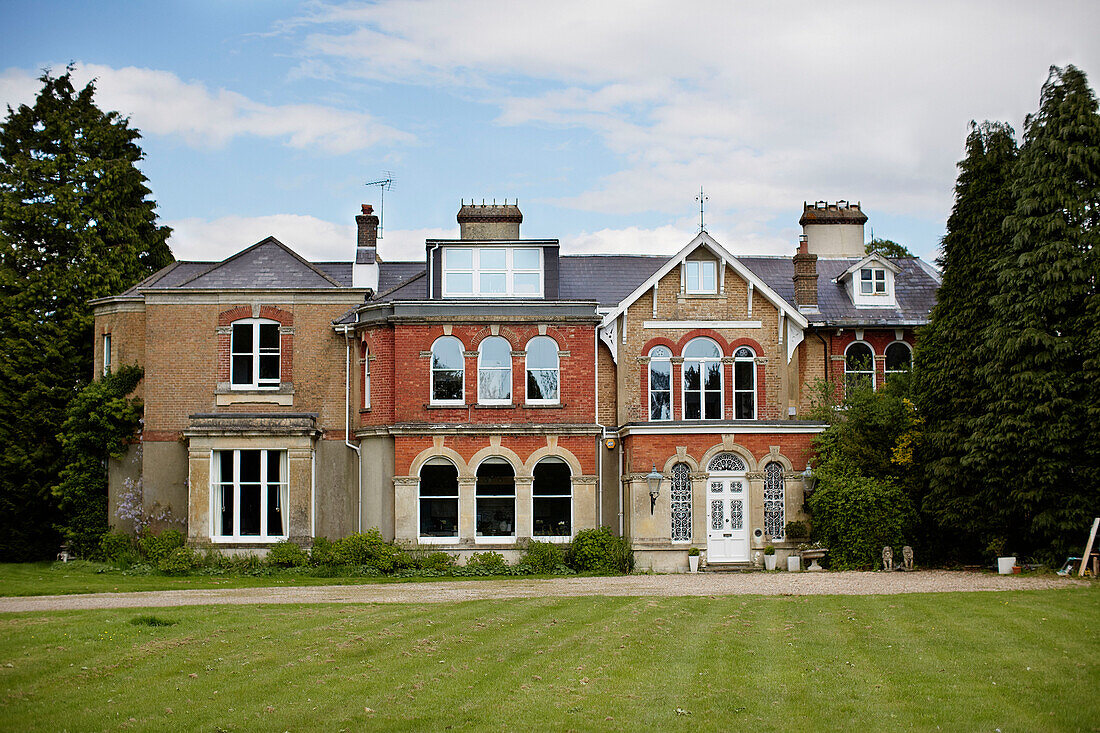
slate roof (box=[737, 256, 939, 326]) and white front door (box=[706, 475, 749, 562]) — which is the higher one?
slate roof (box=[737, 256, 939, 326])

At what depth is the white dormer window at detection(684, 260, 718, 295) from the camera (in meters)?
32.1

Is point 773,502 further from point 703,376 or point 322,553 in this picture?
point 322,553

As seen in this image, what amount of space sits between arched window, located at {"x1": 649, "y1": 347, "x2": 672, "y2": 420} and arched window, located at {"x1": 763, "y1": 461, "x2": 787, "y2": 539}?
3483mm

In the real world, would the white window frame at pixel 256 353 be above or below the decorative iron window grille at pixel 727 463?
above

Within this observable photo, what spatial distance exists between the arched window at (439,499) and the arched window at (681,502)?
5.86 m

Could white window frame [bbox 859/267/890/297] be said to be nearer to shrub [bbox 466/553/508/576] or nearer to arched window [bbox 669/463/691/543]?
arched window [bbox 669/463/691/543]

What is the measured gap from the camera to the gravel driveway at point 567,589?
71.0 feet

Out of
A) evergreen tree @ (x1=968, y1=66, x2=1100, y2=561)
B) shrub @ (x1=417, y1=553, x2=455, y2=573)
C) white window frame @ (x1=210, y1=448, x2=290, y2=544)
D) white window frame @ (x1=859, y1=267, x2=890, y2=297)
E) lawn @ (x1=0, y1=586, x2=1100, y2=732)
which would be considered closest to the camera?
lawn @ (x1=0, y1=586, x2=1100, y2=732)

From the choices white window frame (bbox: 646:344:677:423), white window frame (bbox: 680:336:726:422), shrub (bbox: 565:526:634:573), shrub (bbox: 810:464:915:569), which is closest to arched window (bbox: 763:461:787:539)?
shrub (bbox: 810:464:915:569)

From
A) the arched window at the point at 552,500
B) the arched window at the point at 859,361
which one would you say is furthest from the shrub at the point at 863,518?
the arched window at the point at 552,500

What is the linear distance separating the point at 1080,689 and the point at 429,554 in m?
19.1

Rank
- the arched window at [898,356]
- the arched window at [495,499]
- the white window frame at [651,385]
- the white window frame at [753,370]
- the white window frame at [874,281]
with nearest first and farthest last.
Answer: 1. the arched window at [495,499]
2. the white window frame at [651,385]
3. the white window frame at [753,370]
4. the arched window at [898,356]
5. the white window frame at [874,281]

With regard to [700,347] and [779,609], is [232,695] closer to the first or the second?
[779,609]

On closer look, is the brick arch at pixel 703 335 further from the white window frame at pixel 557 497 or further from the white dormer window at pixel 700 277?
the white window frame at pixel 557 497
